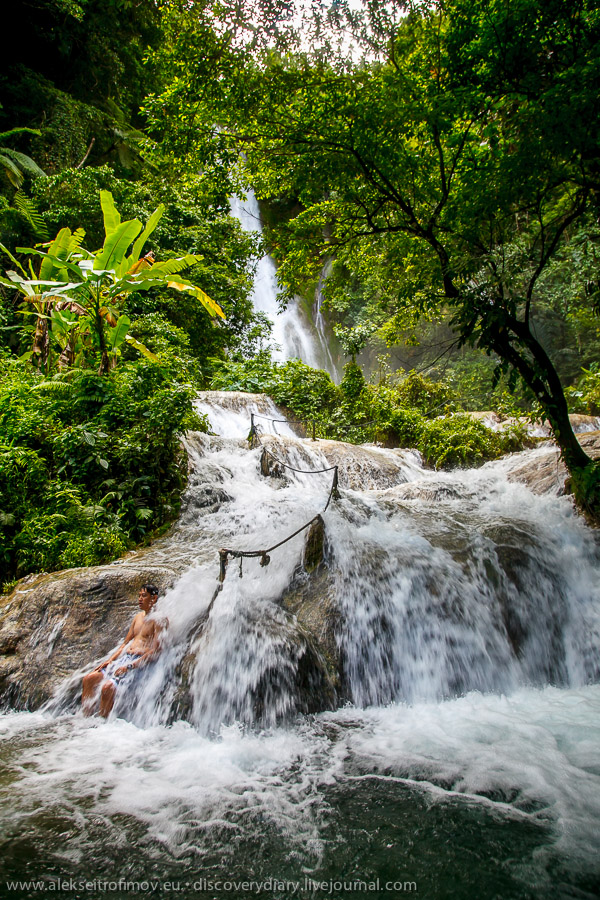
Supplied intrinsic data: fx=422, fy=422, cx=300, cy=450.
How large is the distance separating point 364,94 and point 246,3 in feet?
6.17

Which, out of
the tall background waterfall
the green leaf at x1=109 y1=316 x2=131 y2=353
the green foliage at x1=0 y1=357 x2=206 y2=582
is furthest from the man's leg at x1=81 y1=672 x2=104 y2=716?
the tall background waterfall

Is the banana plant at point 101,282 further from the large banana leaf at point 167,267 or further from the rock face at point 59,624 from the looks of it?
the rock face at point 59,624

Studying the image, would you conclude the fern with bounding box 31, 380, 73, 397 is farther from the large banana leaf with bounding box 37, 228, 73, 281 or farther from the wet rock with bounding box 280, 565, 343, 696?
the wet rock with bounding box 280, 565, 343, 696

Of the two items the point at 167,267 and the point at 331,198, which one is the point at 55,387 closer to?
the point at 167,267

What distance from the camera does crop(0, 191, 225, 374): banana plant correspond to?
6.18 meters

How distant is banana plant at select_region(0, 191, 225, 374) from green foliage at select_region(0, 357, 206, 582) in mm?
615

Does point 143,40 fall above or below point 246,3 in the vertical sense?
above

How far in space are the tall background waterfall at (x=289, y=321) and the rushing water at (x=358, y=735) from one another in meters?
15.2

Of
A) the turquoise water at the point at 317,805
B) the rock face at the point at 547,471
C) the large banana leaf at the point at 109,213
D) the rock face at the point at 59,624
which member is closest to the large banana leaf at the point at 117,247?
the large banana leaf at the point at 109,213

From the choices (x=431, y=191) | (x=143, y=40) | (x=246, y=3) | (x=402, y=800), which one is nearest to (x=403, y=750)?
(x=402, y=800)

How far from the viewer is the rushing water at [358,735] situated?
189 centimetres

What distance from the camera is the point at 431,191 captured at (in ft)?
16.1

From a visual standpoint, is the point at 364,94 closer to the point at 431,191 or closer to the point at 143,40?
the point at 431,191

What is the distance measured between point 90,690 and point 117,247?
579 cm
